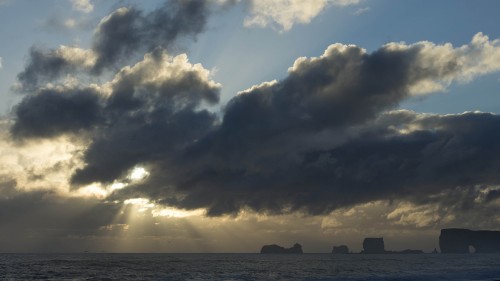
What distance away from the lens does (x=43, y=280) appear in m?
116

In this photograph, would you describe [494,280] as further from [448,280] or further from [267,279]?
[267,279]

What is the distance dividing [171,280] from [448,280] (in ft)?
218

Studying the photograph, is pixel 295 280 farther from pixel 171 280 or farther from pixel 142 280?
pixel 142 280

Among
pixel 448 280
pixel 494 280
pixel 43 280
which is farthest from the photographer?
pixel 43 280

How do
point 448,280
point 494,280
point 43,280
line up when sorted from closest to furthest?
point 494,280 → point 448,280 → point 43,280

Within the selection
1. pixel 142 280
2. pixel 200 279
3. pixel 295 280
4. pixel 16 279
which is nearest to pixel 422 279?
pixel 295 280

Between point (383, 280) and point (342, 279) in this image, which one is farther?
point (342, 279)

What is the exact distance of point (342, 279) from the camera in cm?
11988

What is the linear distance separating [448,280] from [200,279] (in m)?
59.7

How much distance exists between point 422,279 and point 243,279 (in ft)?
146

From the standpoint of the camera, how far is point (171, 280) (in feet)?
390

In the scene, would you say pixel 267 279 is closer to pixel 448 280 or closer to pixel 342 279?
pixel 342 279

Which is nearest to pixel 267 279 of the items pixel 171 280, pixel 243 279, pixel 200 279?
pixel 243 279

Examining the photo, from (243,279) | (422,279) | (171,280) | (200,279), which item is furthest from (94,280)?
(422,279)
